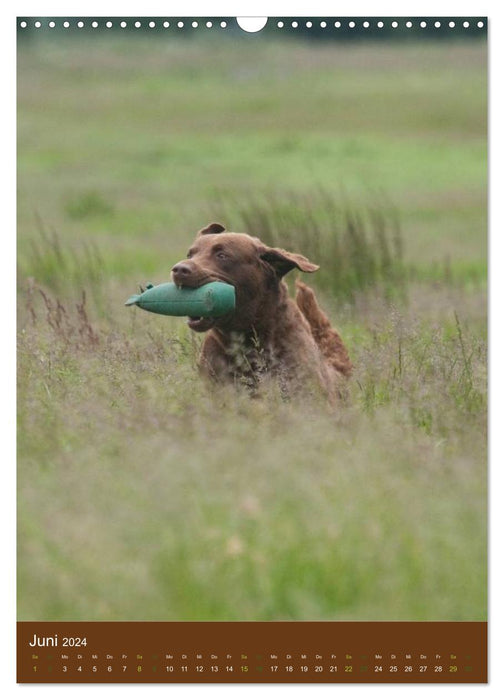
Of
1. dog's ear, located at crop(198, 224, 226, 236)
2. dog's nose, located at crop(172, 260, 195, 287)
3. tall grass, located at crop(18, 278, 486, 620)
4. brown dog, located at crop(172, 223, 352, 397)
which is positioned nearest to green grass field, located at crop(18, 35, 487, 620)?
tall grass, located at crop(18, 278, 486, 620)

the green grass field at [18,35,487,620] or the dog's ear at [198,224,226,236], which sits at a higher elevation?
the dog's ear at [198,224,226,236]

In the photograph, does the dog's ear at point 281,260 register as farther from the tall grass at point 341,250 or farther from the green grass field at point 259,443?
the tall grass at point 341,250

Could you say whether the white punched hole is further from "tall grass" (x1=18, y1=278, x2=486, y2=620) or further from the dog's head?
"tall grass" (x1=18, y1=278, x2=486, y2=620)

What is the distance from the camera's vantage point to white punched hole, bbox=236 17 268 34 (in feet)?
19.5

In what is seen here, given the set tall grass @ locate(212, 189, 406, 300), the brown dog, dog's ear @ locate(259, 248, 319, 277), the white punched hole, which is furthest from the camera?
tall grass @ locate(212, 189, 406, 300)

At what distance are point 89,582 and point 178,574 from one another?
1.16ft

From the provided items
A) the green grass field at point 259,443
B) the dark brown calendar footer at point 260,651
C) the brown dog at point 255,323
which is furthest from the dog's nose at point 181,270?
the dark brown calendar footer at point 260,651

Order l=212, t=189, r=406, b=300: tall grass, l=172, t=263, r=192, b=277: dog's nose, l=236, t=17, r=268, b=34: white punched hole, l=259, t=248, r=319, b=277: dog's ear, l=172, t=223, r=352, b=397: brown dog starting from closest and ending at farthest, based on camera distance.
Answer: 1. l=236, t=17, r=268, b=34: white punched hole
2. l=172, t=263, r=192, b=277: dog's nose
3. l=172, t=223, r=352, b=397: brown dog
4. l=259, t=248, r=319, b=277: dog's ear
5. l=212, t=189, r=406, b=300: tall grass

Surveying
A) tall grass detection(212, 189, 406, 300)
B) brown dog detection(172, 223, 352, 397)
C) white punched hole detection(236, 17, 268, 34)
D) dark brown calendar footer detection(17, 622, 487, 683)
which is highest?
white punched hole detection(236, 17, 268, 34)

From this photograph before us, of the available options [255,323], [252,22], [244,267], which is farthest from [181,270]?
[252,22]

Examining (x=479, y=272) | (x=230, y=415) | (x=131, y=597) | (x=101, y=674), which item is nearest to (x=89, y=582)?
(x=131, y=597)

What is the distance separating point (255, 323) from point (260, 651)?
3.05 meters

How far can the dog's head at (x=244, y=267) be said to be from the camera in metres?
7.34

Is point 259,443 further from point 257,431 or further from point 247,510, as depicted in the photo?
point 247,510
